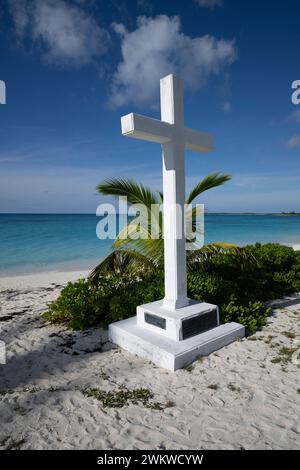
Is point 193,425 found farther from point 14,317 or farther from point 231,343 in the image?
point 14,317

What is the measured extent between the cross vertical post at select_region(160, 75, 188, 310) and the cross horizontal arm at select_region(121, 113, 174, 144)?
0.14 meters

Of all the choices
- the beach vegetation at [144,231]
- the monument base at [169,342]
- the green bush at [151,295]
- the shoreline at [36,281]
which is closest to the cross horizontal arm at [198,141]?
the beach vegetation at [144,231]

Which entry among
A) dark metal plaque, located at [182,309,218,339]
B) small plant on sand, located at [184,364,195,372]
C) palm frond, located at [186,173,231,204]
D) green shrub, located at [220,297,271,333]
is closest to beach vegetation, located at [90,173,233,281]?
palm frond, located at [186,173,231,204]

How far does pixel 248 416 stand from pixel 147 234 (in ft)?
12.1

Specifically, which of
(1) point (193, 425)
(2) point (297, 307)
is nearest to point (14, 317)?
(1) point (193, 425)

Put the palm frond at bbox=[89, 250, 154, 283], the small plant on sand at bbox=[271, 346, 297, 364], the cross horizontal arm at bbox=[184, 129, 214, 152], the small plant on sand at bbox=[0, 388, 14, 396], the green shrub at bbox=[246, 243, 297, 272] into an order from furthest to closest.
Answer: the green shrub at bbox=[246, 243, 297, 272] < the palm frond at bbox=[89, 250, 154, 283] < the cross horizontal arm at bbox=[184, 129, 214, 152] < the small plant on sand at bbox=[271, 346, 297, 364] < the small plant on sand at bbox=[0, 388, 14, 396]

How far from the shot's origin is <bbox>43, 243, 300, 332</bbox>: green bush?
4969mm

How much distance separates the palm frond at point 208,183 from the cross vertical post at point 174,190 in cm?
149

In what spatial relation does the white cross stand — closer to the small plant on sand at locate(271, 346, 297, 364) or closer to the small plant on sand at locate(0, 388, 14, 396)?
the small plant on sand at locate(271, 346, 297, 364)

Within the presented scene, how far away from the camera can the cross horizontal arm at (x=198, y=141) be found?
171 inches

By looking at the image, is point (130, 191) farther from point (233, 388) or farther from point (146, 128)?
point (233, 388)

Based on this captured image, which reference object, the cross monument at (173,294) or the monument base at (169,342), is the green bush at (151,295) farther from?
the cross monument at (173,294)

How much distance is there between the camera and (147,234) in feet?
19.1

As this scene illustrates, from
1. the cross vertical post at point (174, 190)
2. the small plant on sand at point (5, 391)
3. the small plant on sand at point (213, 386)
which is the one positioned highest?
the cross vertical post at point (174, 190)
